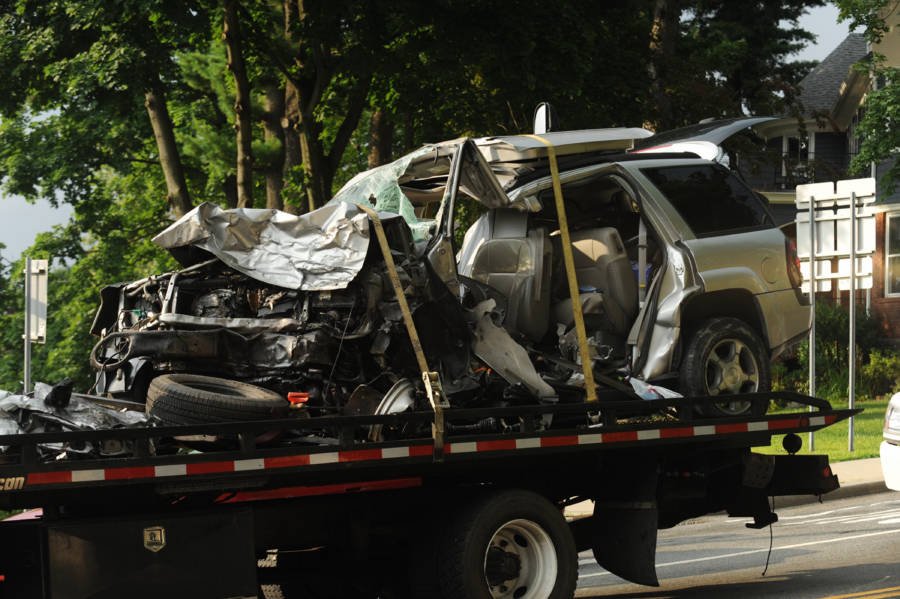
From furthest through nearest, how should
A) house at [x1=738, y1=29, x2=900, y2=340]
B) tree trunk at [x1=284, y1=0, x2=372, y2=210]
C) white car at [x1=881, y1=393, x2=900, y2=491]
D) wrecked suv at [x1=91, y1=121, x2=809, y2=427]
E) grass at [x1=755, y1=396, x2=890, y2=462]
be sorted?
1. house at [x1=738, y1=29, x2=900, y2=340]
2. tree trunk at [x1=284, y1=0, x2=372, y2=210]
3. grass at [x1=755, y1=396, x2=890, y2=462]
4. white car at [x1=881, y1=393, x2=900, y2=491]
5. wrecked suv at [x1=91, y1=121, x2=809, y2=427]

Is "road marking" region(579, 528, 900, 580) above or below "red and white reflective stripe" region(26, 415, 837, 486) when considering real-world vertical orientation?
below

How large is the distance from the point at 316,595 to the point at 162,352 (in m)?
1.73

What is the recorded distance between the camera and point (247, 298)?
7059 mm

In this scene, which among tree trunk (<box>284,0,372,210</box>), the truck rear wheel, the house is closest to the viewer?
the truck rear wheel

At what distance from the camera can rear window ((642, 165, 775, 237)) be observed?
351 inches

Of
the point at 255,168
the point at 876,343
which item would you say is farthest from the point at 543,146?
the point at 876,343

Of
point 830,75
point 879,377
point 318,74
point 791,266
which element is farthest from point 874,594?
point 830,75

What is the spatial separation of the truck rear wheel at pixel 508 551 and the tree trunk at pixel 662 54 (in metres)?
17.5

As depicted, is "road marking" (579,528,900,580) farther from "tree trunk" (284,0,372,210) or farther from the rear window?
"tree trunk" (284,0,372,210)

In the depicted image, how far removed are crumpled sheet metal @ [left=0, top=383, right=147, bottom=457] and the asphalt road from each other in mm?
3980

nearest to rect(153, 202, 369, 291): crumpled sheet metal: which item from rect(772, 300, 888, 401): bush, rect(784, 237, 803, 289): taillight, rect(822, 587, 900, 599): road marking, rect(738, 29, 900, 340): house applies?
rect(784, 237, 803, 289): taillight

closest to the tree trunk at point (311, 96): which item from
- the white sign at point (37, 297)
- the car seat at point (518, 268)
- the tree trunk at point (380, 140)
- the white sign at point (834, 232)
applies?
the tree trunk at point (380, 140)

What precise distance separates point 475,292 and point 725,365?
6.36 ft

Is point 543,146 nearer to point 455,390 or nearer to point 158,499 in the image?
point 455,390
